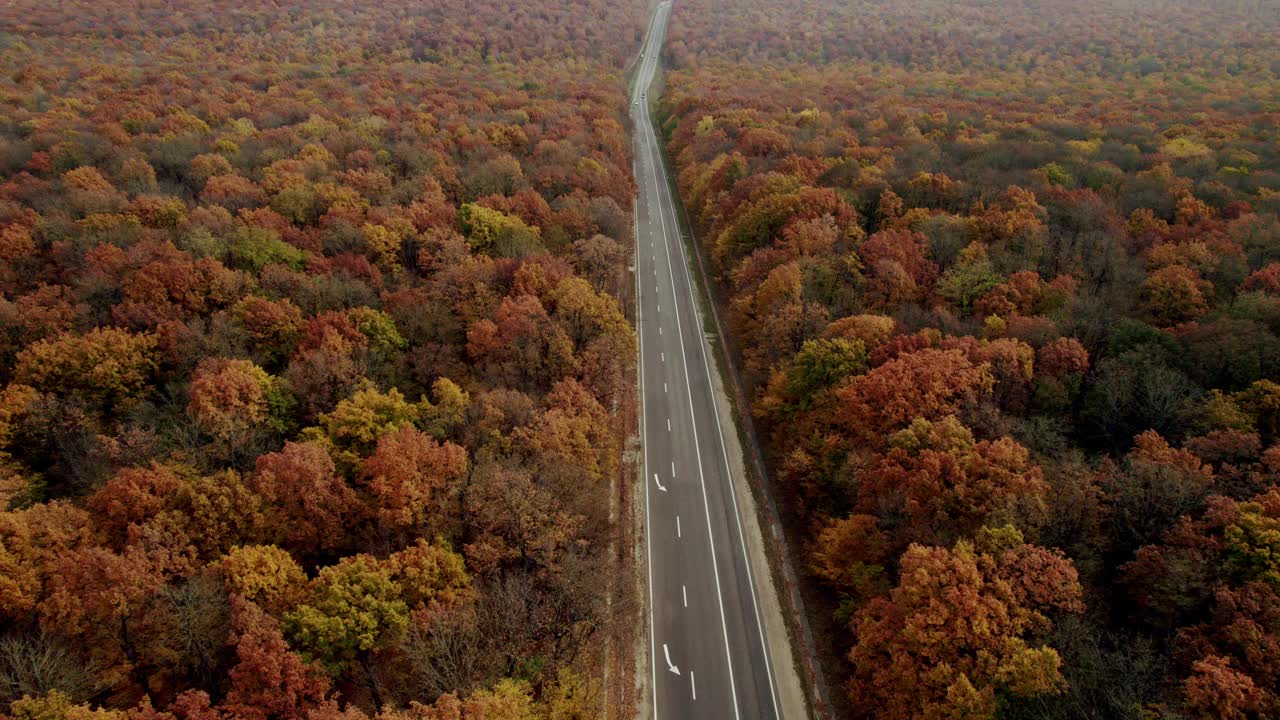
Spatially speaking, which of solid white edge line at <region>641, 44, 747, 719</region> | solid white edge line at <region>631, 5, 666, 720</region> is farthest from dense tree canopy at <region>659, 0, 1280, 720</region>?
solid white edge line at <region>631, 5, 666, 720</region>

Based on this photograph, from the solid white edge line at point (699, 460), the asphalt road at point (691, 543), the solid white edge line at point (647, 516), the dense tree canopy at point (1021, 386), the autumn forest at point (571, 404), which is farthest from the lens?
the solid white edge line at point (699, 460)

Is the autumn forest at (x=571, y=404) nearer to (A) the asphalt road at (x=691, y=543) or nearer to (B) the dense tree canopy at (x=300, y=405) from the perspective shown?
(B) the dense tree canopy at (x=300, y=405)

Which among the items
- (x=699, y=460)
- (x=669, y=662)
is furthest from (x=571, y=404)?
(x=669, y=662)

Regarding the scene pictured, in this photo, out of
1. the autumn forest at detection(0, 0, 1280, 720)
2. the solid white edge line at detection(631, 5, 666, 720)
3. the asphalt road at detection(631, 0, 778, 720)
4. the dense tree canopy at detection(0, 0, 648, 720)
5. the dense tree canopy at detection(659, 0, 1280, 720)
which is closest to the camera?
the dense tree canopy at detection(659, 0, 1280, 720)

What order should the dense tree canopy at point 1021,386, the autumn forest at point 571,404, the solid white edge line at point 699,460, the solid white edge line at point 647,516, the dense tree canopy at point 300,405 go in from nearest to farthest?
the dense tree canopy at point 1021,386, the autumn forest at point 571,404, the dense tree canopy at point 300,405, the solid white edge line at point 647,516, the solid white edge line at point 699,460

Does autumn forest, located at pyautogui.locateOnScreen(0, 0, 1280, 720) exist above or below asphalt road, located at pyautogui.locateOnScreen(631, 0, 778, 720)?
above

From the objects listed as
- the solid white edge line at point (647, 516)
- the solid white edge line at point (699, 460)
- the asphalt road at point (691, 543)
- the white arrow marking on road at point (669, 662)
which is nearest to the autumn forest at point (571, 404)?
the solid white edge line at point (647, 516)

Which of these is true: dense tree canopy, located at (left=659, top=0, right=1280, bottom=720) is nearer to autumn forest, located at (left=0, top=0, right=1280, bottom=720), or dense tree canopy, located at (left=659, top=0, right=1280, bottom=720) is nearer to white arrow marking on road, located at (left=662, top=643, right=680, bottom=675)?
autumn forest, located at (left=0, top=0, right=1280, bottom=720)

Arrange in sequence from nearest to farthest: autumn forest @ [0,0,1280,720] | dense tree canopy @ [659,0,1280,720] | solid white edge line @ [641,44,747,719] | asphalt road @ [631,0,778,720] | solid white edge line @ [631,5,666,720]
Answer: dense tree canopy @ [659,0,1280,720] → autumn forest @ [0,0,1280,720] → asphalt road @ [631,0,778,720] → solid white edge line @ [631,5,666,720] → solid white edge line @ [641,44,747,719]
